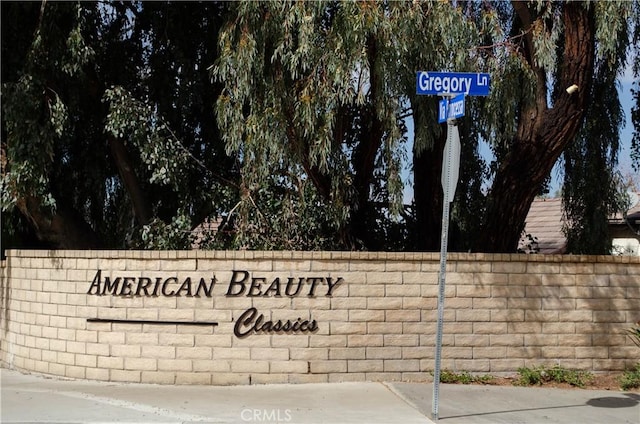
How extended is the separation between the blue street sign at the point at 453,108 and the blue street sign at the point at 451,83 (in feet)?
0.44

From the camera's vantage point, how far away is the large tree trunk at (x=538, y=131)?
37.3ft

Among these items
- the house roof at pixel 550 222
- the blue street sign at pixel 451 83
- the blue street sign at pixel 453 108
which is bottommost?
the house roof at pixel 550 222

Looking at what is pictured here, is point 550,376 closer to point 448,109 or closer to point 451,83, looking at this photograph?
point 448,109

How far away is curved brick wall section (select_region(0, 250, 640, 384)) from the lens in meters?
10.4

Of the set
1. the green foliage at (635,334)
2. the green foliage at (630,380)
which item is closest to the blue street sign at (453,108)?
the green foliage at (635,334)

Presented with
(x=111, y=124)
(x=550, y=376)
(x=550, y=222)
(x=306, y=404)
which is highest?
(x=111, y=124)

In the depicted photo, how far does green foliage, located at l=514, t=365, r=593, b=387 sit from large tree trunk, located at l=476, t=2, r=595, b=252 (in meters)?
2.22

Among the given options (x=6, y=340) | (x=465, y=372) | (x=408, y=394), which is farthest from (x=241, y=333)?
(x=6, y=340)

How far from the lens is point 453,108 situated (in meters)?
8.32

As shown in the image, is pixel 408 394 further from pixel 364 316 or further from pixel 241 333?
pixel 241 333

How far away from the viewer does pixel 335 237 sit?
473 inches

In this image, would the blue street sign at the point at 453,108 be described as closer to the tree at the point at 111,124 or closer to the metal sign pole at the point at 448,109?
the metal sign pole at the point at 448,109

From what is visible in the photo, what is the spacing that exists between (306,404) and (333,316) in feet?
5.29

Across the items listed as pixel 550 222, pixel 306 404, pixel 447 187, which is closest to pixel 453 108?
pixel 447 187
